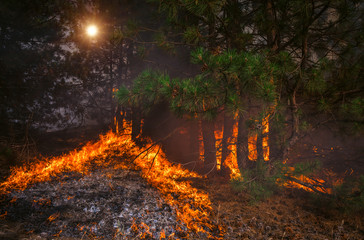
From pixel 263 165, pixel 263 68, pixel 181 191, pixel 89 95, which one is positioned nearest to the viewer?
pixel 263 68

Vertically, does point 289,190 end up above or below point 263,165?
below

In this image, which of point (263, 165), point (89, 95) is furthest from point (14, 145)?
point (263, 165)

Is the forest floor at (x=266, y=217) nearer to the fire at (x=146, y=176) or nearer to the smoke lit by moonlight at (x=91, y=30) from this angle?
the fire at (x=146, y=176)

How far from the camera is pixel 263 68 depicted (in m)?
3.20

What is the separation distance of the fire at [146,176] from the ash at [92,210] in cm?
19

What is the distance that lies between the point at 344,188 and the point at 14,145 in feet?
25.7

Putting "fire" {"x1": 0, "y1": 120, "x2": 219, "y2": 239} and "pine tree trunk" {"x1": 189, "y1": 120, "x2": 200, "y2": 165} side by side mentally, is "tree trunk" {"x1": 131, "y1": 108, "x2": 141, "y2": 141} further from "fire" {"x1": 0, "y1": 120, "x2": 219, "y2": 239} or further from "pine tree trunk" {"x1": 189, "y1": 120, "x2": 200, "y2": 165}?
"pine tree trunk" {"x1": 189, "y1": 120, "x2": 200, "y2": 165}

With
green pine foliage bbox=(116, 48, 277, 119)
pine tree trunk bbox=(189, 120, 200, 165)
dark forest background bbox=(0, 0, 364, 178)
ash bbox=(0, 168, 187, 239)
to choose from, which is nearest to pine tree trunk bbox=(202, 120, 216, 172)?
dark forest background bbox=(0, 0, 364, 178)

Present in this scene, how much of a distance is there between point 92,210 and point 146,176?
1.86 m

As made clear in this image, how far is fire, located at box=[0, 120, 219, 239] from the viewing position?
3848 mm

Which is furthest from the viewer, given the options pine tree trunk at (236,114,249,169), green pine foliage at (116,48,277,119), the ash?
pine tree trunk at (236,114,249,169)

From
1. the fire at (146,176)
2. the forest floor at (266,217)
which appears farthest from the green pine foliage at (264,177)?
the fire at (146,176)

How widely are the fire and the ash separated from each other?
0.19 metres

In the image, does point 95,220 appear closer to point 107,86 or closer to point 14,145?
point 14,145
